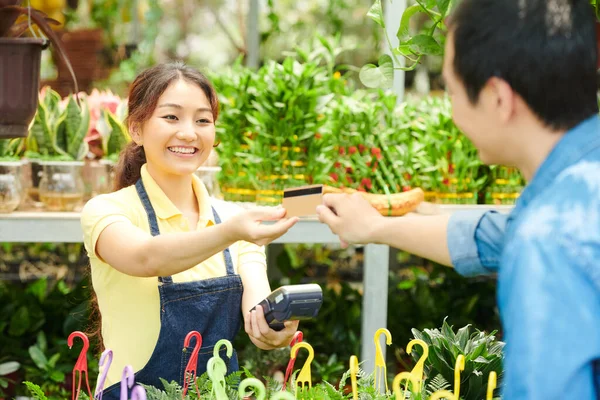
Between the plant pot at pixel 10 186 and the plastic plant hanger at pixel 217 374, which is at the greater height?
the plant pot at pixel 10 186

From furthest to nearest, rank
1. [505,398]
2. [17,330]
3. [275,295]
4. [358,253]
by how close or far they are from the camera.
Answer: [358,253]
[17,330]
[275,295]
[505,398]

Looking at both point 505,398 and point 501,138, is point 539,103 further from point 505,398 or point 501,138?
point 505,398

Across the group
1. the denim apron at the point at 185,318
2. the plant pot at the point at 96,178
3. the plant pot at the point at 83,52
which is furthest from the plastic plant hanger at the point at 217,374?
the plant pot at the point at 83,52

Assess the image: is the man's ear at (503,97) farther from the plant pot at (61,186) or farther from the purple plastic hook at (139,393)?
the plant pot at (61,186)

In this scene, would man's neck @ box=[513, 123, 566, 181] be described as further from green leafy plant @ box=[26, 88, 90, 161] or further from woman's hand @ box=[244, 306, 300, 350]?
green leafy plant @ box=[26, 88, 90, 161]

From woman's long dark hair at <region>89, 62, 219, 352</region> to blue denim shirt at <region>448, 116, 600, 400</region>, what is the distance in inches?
38.2

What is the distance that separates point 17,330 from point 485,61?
8.81 feet

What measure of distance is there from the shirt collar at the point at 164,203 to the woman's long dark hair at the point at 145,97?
0.32 feet

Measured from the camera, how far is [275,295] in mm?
1358

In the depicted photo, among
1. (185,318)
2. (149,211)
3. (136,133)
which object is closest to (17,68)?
(136,133)

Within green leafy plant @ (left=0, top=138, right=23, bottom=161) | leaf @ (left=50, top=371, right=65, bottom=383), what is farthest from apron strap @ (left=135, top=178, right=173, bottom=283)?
leaf @ (left=50, top=371, right=65, bottom=383)

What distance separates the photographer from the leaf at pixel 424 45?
1255 millimetres

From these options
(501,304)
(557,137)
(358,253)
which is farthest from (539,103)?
(358,253)

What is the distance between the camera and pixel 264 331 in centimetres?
146
